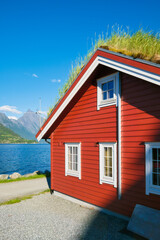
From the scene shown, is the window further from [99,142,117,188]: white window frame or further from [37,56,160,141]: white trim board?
[37,56,160,141]: white trim board

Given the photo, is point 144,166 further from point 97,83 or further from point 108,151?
point 97,83

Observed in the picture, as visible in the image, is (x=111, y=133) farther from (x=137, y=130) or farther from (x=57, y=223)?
(x=57, y=223)

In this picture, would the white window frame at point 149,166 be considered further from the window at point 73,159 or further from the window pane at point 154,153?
the window at point 73,159

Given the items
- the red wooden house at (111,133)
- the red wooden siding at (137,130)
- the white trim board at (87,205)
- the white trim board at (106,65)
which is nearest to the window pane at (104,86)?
the red wooden house at (111,133)

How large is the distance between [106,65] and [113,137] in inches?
100

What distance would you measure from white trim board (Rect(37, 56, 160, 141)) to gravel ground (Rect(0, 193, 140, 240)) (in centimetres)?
338

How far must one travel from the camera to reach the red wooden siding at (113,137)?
5.64 m

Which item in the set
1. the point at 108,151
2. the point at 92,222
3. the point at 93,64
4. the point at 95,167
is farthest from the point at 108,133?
the point at 92,222

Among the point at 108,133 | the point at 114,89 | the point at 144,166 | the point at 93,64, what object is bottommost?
the point at 144,166

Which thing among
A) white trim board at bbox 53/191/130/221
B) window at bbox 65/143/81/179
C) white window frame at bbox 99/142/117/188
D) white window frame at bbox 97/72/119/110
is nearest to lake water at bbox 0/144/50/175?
white trim board at bbox 53/191/130/221

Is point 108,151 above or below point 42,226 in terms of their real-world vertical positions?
above

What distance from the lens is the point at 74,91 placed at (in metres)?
7.67

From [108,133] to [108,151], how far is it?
680 mm

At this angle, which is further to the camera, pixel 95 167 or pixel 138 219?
pixel 95 167
